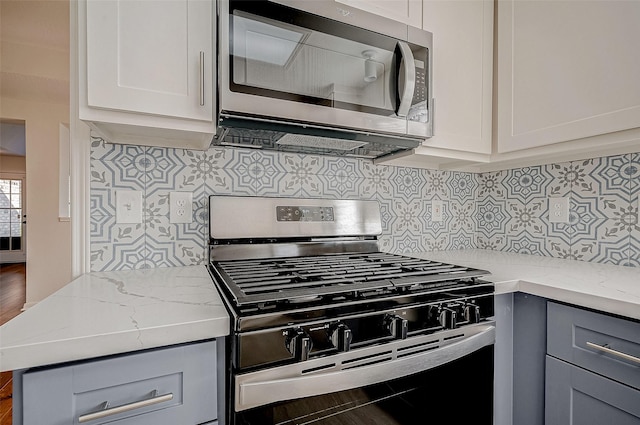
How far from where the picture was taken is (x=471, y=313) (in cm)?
96

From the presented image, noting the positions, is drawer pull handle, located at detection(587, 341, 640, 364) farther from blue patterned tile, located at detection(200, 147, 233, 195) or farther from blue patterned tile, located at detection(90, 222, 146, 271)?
blue patterned tile, located at detection(90, 222, 146, 271)

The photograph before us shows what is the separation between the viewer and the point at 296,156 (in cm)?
143

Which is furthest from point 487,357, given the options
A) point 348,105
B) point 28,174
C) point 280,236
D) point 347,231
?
point 28,174

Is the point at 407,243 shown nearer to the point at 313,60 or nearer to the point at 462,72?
the point at 462,72

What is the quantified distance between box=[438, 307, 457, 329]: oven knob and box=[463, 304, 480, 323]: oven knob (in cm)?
6

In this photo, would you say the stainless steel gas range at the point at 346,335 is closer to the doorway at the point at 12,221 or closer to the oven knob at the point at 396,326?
the oven knob at the point at 396,326

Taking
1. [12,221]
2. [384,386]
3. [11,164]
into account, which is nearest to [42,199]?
[384,386]

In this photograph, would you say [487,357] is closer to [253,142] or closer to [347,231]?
[347,231]

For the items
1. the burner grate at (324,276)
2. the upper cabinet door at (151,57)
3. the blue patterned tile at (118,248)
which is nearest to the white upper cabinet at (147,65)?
the upper cabinet door at (151,57)

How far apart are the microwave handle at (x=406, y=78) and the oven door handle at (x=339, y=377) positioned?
2.59ft

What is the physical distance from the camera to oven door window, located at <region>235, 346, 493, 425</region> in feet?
2.39

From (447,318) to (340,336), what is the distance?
0.35 meters

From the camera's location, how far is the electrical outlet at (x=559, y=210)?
151 centimetres

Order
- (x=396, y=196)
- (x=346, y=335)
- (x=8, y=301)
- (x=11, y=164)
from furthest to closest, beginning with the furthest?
(x=11, y=164) → (x=8, y=301) → (x=396, y=196) → (x=346, y=335)
